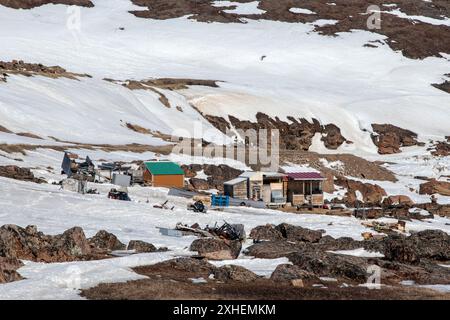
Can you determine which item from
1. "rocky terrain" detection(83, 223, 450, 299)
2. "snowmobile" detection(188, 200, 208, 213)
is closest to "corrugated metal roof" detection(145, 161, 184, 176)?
"snowmobile" detection(188, 200, 208, 213)

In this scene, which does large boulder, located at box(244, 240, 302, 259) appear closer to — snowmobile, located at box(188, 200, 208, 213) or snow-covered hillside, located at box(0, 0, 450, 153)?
snowmobile, located at box(188, 200, 208, 213)

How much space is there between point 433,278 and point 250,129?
207 feet

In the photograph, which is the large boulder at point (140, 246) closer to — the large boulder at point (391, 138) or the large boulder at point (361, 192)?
the large boulder at point (361, 192)

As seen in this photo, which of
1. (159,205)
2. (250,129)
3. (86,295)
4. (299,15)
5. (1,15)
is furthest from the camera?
(299,15)

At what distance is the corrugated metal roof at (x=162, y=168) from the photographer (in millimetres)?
53875

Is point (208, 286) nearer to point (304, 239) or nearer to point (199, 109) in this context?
point (304, 239)

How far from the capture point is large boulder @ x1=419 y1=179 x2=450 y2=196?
2489 inches

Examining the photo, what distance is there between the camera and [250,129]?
89.9 m

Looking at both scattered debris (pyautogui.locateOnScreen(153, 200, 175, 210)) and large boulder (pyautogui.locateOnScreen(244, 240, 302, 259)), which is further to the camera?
→ scattered debris (pyautogui.locateOnScreen(153, 200, 175, 210))

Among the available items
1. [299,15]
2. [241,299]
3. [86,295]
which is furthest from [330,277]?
[299,15]

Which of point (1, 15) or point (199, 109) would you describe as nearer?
point (199, 109)

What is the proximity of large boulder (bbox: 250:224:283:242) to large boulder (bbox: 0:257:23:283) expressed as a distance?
1413 centimetres

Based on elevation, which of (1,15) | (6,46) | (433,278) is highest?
(1,15)

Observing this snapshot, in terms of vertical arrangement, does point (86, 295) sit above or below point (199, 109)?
below
